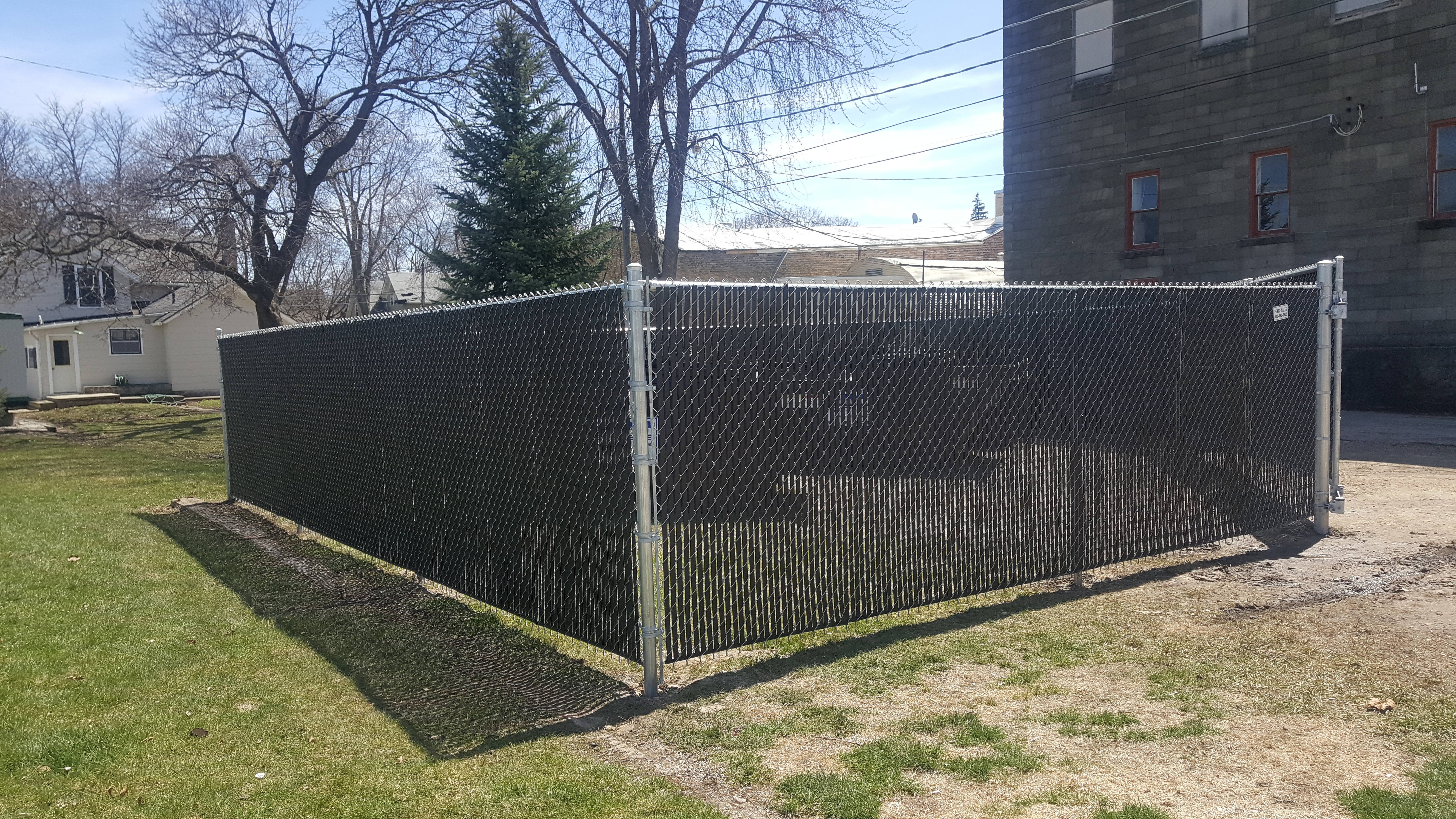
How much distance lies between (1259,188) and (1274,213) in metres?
0.54

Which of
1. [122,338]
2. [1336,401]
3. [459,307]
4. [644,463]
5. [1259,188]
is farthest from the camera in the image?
[122,338]

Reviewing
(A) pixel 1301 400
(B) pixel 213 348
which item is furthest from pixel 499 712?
(B) pixel 213 348

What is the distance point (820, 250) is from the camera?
4122cm

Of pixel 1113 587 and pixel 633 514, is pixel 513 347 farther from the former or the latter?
pixel 1113 587

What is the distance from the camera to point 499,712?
4789mm

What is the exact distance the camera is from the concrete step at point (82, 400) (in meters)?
30.2

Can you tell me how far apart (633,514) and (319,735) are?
1.67 metres

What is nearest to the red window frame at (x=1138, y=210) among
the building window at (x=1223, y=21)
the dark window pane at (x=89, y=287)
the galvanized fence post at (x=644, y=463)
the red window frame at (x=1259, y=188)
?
the red window frame at (x=1259, y=188)

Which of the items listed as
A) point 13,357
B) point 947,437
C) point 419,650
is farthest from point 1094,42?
point 13,357

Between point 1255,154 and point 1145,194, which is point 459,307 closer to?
point 1255,154

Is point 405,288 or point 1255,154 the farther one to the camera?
point 405,288

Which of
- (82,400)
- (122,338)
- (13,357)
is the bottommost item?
(82,400)

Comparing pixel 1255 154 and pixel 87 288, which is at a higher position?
pixel 1255 154

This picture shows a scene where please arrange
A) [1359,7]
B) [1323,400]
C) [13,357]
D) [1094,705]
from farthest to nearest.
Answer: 1. [13,357]
2. [1359,7]
3. [1323,400]
4. [1094,705]
